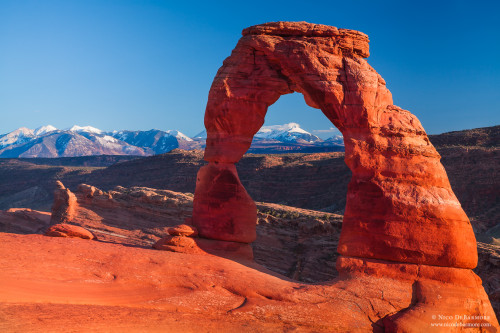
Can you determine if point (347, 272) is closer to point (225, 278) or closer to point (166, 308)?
point (225, 278)

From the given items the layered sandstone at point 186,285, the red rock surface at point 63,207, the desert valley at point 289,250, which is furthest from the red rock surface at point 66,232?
the red rock surface at point 63,207

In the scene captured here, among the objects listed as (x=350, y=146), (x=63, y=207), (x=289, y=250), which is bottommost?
(x=289, y=250)

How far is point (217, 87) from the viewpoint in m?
15.5

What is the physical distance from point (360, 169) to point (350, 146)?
0.76 metres

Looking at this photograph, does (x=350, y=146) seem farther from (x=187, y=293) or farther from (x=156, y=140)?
(x=156, y=140)

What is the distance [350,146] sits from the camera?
13.3 meters

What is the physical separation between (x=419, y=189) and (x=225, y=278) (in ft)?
19.0

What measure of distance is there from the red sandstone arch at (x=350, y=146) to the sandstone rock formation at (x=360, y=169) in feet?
0.10

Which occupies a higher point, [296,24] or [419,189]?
[296,24]

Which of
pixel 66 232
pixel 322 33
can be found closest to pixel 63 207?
pixel 66 232

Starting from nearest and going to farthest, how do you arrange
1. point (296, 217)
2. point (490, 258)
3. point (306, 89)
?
point (306, 89) < point (490, 258) < point (296, 217)

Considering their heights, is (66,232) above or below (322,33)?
below

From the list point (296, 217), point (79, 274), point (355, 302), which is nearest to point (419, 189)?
point (355, 302)

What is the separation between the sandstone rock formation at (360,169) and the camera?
11.8 meters
